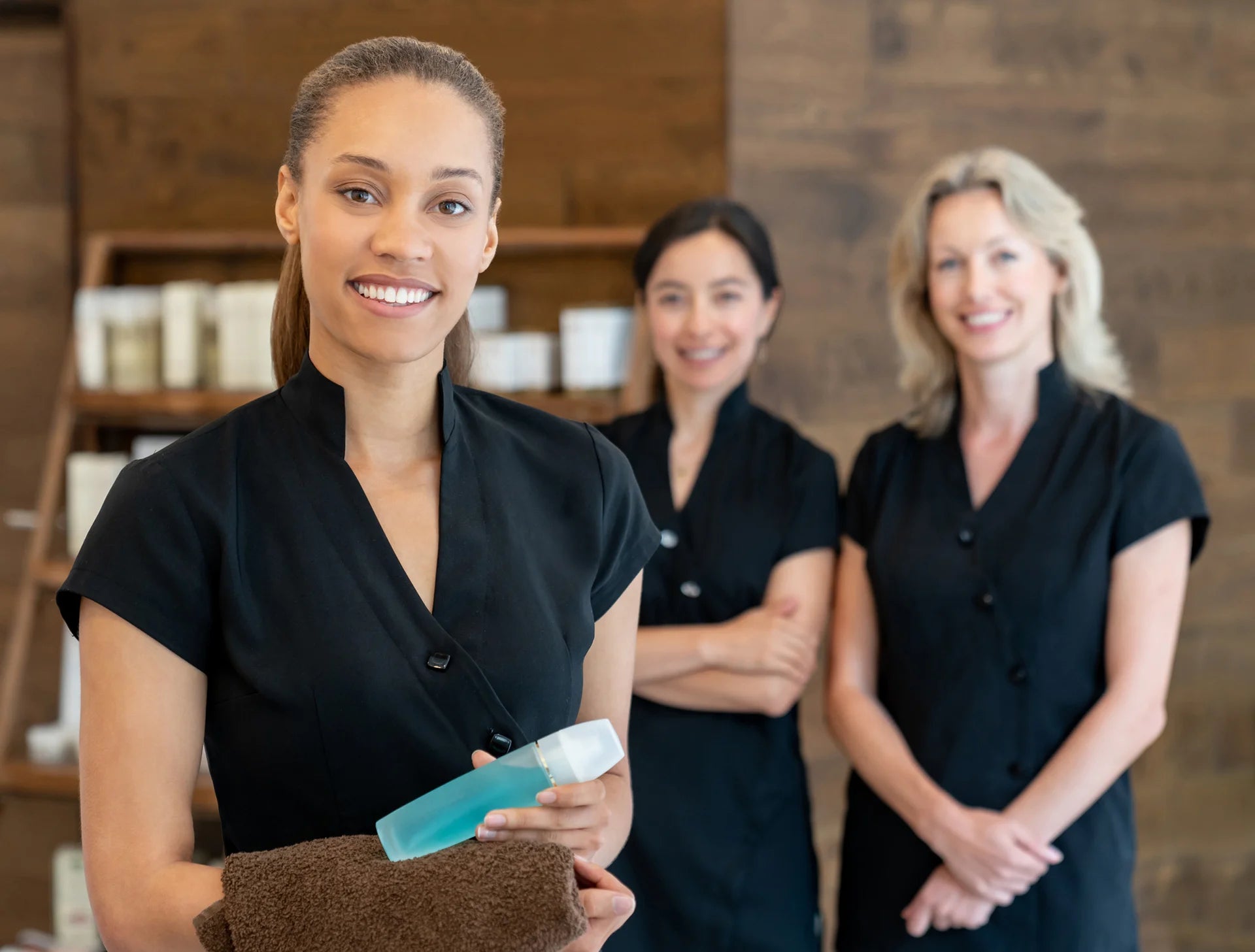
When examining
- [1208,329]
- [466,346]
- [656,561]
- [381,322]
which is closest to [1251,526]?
[1208,329]

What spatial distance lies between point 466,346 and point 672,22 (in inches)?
63.8

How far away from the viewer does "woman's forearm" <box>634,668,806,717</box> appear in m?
2.01

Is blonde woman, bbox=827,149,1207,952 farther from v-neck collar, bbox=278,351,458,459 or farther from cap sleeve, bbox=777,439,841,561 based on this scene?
v-neck collar, bbox=278,351,458,459

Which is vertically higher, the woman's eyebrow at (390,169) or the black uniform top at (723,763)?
the woman's eyebrow at (390,169)

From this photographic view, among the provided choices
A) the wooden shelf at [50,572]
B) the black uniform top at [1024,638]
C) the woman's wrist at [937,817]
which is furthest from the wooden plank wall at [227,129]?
the woman's wrist at [937,817]

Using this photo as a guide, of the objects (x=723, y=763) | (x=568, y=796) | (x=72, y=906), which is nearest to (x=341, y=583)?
(x=568, y=796)

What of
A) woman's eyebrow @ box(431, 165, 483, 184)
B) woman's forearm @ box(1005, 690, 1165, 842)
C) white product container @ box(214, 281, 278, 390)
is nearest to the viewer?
woman's eyebrow @ box(431, 165, 483, 184)

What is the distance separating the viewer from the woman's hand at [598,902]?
3.53ft

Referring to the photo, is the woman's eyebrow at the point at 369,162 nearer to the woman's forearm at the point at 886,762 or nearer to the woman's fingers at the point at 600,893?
the woman's fingers at the point at 600,893

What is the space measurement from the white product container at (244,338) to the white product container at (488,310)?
430 millimetres

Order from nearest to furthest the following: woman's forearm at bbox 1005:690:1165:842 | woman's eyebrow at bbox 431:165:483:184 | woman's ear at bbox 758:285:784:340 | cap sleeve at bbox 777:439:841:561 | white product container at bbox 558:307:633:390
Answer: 1. woman's eyebrow at bbox 431:165:483:184
2. woman's forearm at bbox 1005:690:1165:842
3. cap sleeve at bbox 777:439:841:561
4. woman's ear at bbox 758:285:784:340
5. white product container at bbox 558:307:633:390

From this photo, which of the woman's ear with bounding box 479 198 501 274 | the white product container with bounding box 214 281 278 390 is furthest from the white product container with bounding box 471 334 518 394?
the woman's ear with bounding box 479 198 501 274

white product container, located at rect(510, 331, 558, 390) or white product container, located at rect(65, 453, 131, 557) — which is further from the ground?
white product container, located at rect(510, 331, 558, 390)

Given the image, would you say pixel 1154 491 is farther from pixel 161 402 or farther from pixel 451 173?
pixel 161 402
